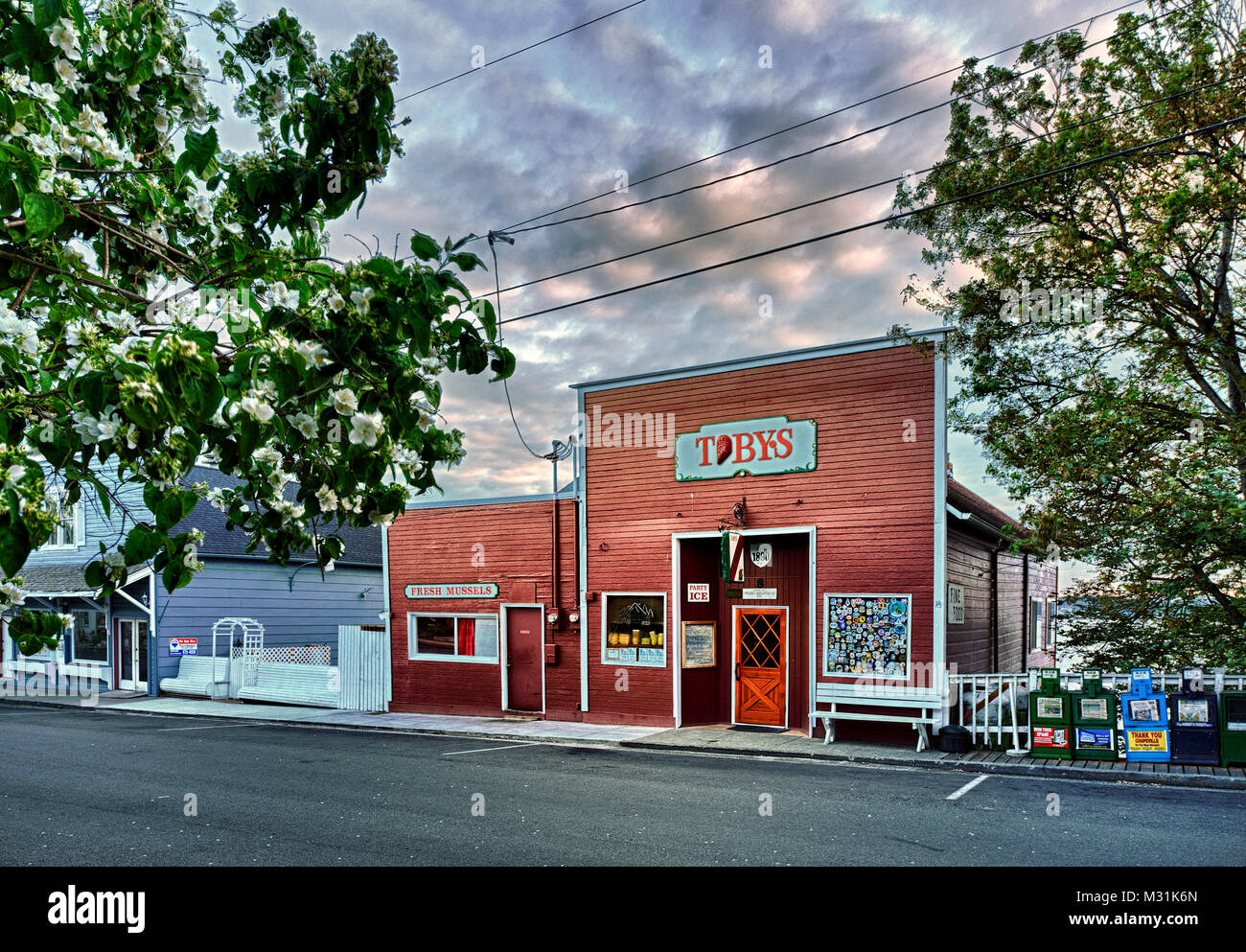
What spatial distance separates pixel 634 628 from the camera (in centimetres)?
1656

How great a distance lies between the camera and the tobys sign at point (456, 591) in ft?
60.3

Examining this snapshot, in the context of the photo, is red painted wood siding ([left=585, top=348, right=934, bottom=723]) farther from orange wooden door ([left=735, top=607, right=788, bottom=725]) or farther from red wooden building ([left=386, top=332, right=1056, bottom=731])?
orange wooden door ([left=735, top=607, right=788, bottom=725])

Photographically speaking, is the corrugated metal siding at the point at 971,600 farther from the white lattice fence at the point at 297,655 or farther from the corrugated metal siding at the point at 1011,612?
the white lattice fence at the point at 297,655

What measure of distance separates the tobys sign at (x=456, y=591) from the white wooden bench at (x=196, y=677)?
22.4ft

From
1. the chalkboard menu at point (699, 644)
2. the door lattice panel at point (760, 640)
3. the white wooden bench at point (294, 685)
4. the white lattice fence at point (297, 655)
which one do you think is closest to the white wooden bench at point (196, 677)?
the white lattice fence at point (297, 655)

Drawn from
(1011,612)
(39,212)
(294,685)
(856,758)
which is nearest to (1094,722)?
(856,758)

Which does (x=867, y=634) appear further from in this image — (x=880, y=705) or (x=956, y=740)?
(x=956, y=740)

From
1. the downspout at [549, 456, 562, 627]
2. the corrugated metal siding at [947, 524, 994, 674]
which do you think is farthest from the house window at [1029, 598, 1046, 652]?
the downspout at [549, 456, 562, 627]

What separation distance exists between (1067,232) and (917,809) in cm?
906

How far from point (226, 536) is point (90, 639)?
17.2ft

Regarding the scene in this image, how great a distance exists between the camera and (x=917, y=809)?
9227 millimetres

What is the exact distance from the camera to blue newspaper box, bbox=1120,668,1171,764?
11.4 metres

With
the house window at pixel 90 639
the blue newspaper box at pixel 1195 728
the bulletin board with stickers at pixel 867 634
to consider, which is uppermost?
the bulletin board with stickers at pixel 867 634
